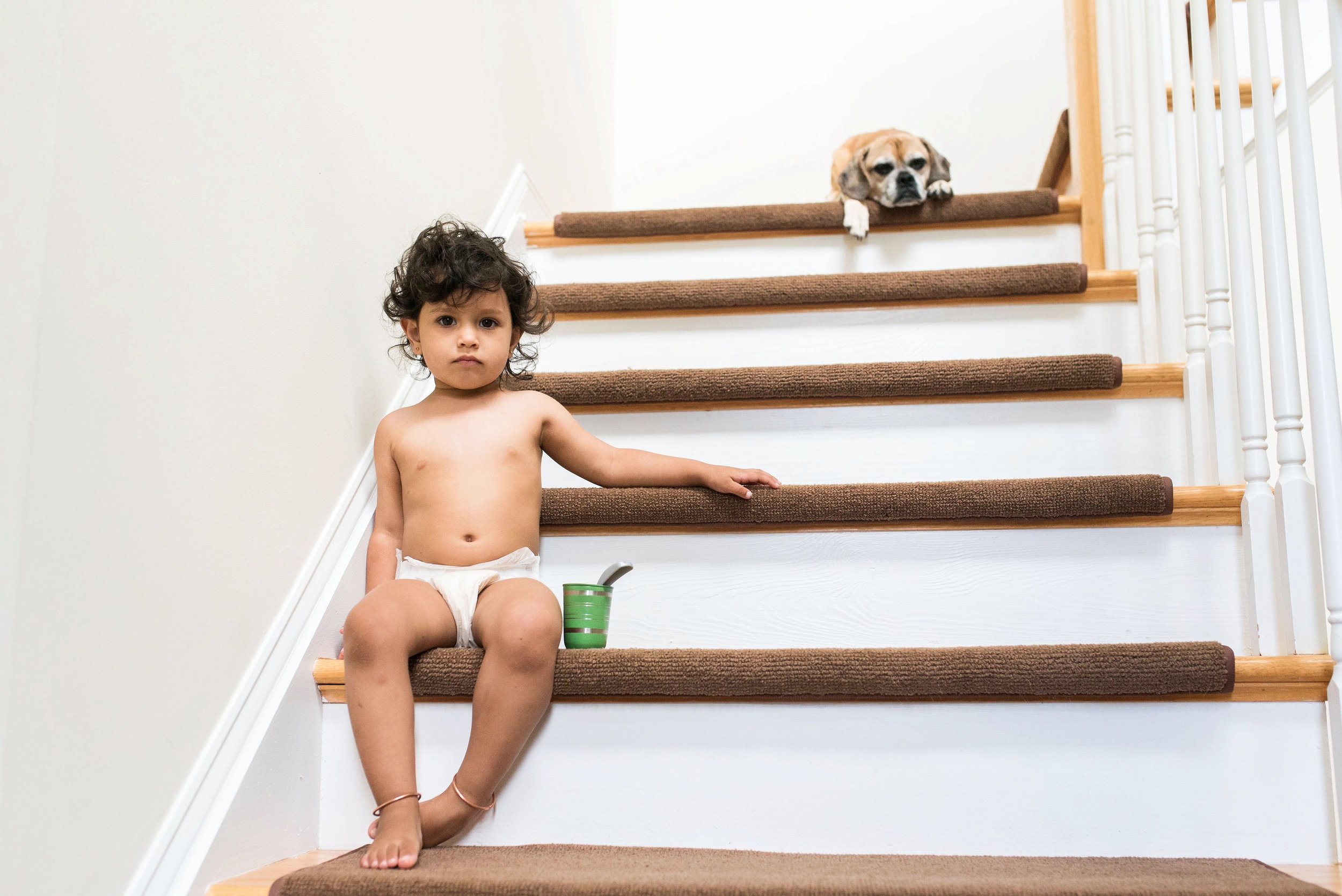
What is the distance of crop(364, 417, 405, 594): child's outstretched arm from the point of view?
1.28m

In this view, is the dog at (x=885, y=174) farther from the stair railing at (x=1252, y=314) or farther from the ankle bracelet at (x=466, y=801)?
the ankle bracelet at (x=466, y=801)

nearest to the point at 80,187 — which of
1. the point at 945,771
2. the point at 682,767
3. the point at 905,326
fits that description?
the point at 682,767

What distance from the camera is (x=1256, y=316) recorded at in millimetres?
1253

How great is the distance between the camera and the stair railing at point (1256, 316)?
42.4 inches

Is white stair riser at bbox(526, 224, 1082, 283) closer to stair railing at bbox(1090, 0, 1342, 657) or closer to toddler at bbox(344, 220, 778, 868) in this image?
stair railing at bbox(1090, 0, 1342, 657)

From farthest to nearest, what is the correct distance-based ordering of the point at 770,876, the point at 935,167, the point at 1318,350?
the point at 935,167
the point at 1318,350
the point at 770,876

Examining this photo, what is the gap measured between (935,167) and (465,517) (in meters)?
1.53

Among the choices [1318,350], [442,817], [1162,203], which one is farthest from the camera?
[1162,203]

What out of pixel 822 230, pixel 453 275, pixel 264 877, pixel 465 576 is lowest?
pixel 264 877

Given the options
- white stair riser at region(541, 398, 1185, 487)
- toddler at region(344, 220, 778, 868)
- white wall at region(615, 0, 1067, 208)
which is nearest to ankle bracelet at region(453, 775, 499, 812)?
toddler at region(344, 220, 778, 868)

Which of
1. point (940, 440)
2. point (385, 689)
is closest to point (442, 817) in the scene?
point (385, 689)

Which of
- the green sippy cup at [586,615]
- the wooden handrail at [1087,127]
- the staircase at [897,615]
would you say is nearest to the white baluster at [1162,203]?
the staircase at [897,615]

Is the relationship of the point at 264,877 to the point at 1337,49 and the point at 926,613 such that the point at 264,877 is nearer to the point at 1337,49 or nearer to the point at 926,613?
the point at 926,613

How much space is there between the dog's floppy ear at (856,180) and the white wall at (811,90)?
0.92 metres
